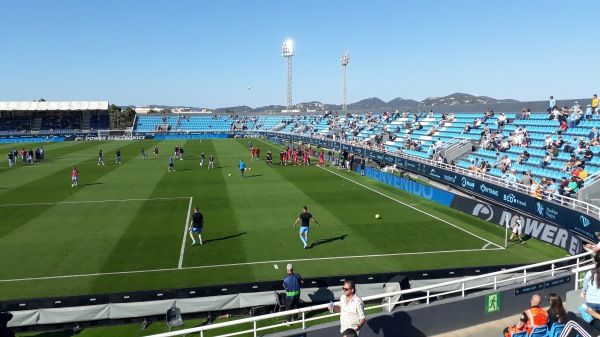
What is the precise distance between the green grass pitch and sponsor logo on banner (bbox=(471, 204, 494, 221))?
0.51 m

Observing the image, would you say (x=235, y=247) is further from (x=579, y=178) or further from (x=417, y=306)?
(x=579, y=178)

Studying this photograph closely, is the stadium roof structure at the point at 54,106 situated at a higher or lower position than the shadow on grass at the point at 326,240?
higher

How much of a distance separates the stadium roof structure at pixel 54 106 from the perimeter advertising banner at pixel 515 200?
82.6m

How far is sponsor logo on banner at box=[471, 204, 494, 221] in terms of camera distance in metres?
22.0

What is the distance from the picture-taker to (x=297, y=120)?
96625 mm

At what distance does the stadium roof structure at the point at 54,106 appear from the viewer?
94.6 meters

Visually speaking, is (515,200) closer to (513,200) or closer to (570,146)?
(513,200)

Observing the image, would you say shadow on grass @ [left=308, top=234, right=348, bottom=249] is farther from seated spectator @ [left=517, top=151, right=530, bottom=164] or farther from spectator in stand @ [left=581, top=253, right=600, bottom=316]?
seated spectator @ [left=517, top=151, right=530, bottom=164]

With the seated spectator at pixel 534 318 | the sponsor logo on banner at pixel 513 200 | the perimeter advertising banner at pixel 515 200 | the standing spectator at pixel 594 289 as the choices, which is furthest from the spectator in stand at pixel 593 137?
the seated spectator at pixel 534 318

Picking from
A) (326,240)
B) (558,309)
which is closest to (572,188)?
(326,240)

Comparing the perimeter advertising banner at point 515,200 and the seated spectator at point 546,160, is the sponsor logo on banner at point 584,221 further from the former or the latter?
the seated spectator at point 546,160

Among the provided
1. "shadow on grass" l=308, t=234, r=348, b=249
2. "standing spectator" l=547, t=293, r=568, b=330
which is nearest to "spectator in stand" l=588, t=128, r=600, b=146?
"shadow on grass" l=308, t=234, r=348, b=249

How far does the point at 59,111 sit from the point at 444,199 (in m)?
101

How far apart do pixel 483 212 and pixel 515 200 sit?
1.66m
